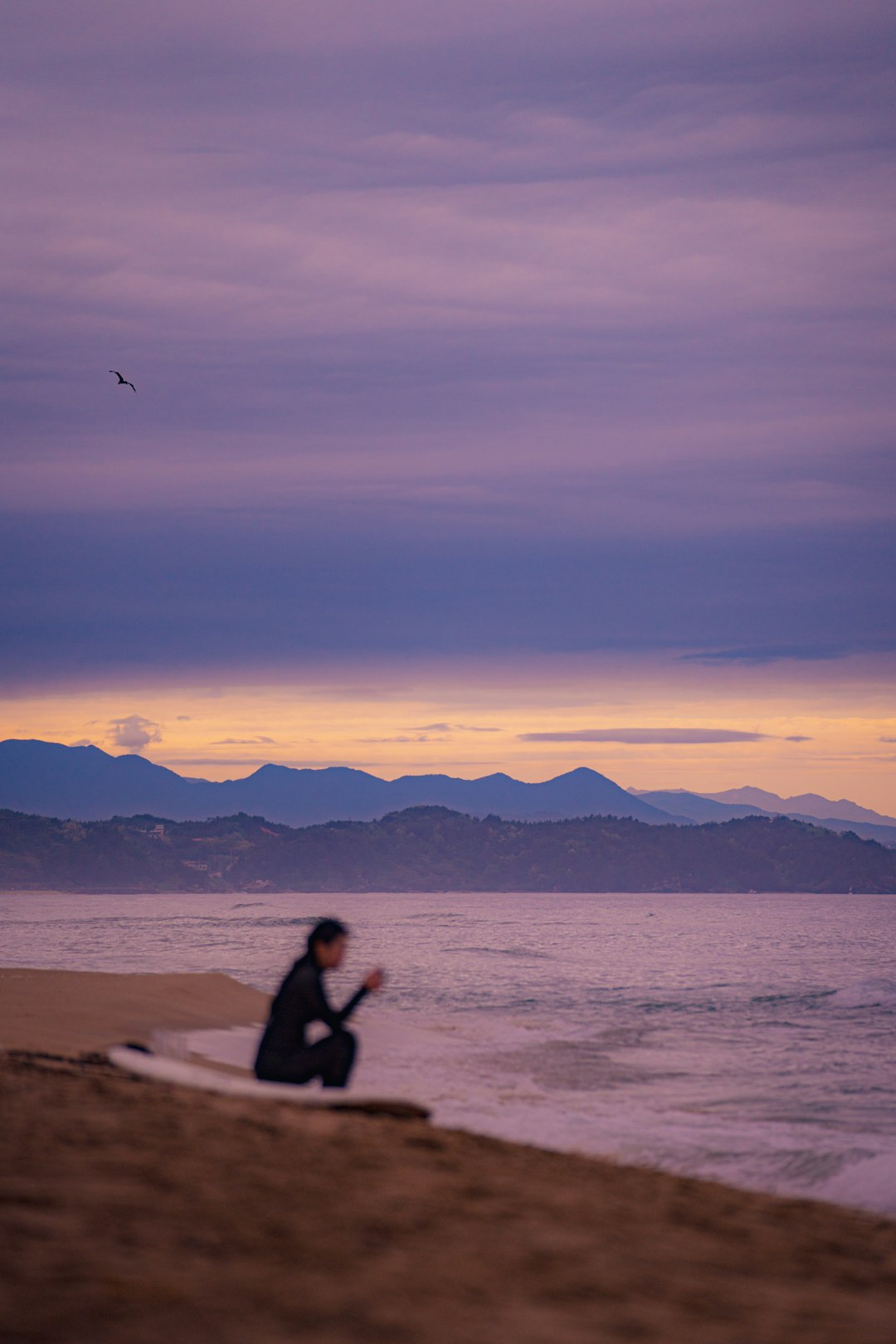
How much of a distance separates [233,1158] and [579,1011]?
1828 centimetres

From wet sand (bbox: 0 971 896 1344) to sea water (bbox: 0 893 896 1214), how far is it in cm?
294

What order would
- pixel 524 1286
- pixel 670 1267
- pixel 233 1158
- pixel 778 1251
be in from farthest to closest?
1. pixel 233 1158
2. pixel 778 1251
3. pixel 670 1267
4. pixel 524 1286

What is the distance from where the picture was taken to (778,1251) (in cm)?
583

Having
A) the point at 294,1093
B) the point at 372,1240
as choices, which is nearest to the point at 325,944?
the point at 294,1093

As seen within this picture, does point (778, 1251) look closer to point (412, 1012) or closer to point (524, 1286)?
point (524, 1286)

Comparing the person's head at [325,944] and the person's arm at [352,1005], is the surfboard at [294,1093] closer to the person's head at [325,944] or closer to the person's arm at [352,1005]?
the person's arm at [352,1005]

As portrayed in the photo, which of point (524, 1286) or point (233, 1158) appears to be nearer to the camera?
point (524, 1286)

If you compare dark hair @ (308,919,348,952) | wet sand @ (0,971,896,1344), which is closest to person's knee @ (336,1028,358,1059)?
dark hair @ (308,919,348,952)

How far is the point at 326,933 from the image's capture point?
8797mm

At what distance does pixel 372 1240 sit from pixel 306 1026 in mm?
3900

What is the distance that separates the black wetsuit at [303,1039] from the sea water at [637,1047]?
5.33ft

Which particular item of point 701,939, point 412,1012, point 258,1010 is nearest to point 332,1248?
point 258,1010

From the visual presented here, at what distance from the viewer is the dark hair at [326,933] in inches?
346

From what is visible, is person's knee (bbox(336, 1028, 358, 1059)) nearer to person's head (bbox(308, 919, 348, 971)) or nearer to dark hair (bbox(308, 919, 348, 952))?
person's head (bbox(308, 919, 348, 971))
